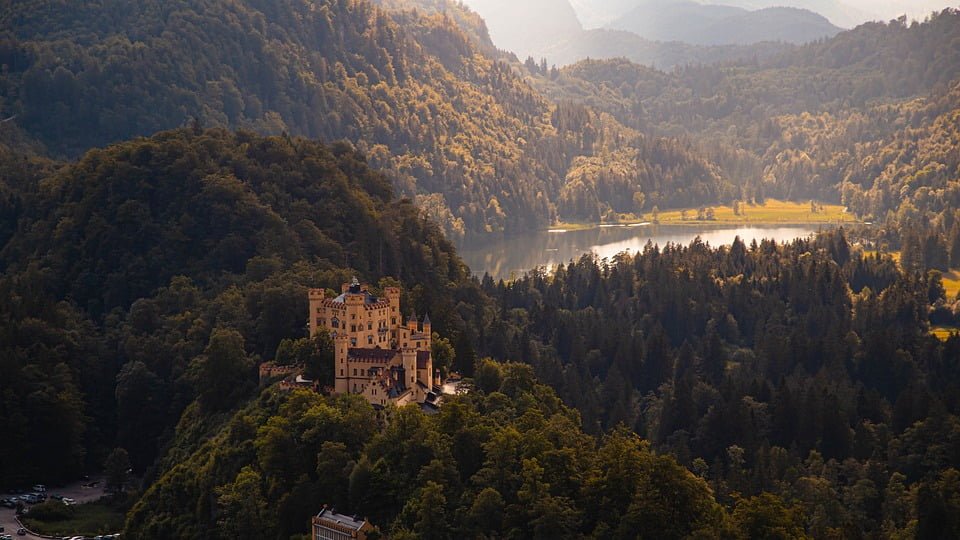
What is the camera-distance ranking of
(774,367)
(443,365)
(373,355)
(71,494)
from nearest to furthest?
(373,355)
(443,365)
(71,494)
(774,367)

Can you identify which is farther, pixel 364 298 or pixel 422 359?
pixel 364 298

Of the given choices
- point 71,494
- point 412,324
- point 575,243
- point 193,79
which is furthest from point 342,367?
point 575,243

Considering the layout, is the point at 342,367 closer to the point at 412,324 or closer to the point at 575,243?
the point at 412,324

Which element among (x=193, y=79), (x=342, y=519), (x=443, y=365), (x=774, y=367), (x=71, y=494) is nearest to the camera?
(x=342, y=519)

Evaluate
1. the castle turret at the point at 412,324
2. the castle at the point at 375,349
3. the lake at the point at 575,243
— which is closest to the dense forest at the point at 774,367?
the castle at the point at 375,349

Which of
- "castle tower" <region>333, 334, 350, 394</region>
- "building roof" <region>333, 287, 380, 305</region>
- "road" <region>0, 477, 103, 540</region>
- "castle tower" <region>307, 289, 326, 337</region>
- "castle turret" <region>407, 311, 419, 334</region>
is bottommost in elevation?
"road" <region>0, 477, 103, 540</region>

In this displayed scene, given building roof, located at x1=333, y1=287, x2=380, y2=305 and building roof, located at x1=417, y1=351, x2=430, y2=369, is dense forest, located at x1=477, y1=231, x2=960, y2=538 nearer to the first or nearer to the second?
building roof, located at x1=417, y1=351, x2=430, y2=369

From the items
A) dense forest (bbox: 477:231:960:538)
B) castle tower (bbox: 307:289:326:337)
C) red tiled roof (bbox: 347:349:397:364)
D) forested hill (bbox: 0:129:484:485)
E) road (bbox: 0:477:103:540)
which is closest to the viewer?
red tiled roof (bbox: 347:349:397:364)

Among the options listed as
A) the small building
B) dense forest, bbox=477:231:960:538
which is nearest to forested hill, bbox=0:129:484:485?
dense forest, bbox=477:231:960:538
